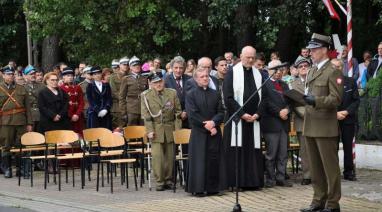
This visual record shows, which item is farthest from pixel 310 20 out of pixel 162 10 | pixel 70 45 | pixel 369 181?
pixel 369 181

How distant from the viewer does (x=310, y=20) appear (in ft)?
78.7

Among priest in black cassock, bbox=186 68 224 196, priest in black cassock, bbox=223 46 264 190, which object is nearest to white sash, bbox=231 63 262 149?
priest in black cassock, bbox=223 46 264 190

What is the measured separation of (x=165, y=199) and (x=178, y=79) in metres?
3.28

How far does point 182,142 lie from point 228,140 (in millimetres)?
846

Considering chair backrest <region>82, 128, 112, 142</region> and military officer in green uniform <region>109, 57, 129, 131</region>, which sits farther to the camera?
military officer in green uniform <region>109, 57, 129, 131</region>

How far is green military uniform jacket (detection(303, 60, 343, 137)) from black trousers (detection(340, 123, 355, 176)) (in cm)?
394

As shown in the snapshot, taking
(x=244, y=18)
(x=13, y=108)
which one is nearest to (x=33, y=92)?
(x=13, y=108)

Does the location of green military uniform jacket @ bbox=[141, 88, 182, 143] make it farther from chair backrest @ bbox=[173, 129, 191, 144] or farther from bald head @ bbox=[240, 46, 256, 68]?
bald head @ bbox=[240, 46, 256, 68]

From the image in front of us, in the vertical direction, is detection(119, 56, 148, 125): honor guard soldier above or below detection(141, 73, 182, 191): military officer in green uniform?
above

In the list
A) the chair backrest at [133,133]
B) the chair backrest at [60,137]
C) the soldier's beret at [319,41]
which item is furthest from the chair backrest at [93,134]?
the soldier's beret at [319,41]

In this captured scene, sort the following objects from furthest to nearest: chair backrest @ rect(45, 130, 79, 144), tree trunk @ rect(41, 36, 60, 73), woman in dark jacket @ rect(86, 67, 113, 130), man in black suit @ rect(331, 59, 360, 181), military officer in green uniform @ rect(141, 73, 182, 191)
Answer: tree trunk @ rect(41, 36, 60, 73), woman in dark jacket @ rect(86, 67, 113, 130), chair backrest @ rect(45, 130, 79, 144), man in black suit @ rect(331, 59, 360, 181), military officer in green uniform @ rect(141, 73, 182, 191)

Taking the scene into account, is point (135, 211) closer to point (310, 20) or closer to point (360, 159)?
point (360, 159)

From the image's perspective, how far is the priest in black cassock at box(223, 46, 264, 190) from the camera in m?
14.0

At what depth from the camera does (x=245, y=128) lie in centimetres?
1414
